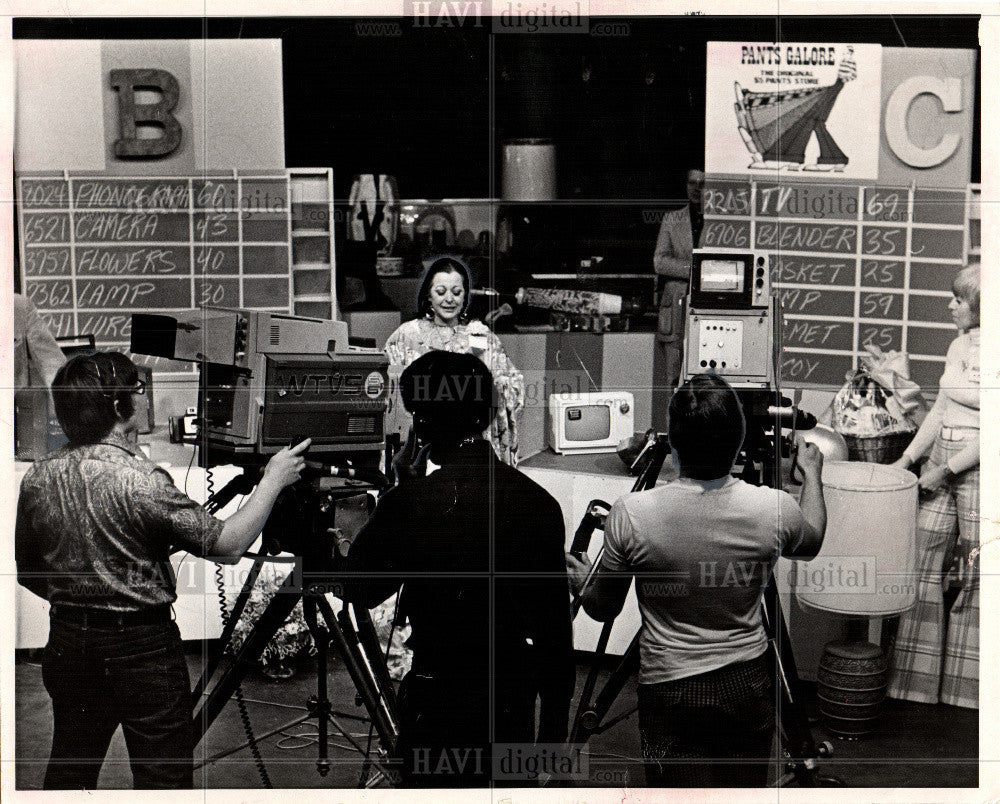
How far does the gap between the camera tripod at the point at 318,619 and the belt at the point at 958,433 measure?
183 cm

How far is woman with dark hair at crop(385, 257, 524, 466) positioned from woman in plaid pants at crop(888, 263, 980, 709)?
1.26 m

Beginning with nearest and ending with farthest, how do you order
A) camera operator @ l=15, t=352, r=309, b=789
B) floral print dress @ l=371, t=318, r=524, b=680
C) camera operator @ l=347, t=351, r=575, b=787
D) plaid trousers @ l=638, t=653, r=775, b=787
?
1. plaid trousers @ l=638, t=653, r=775, b=787
2. camera operator @ l=347, t=351, r=575, b=787
3. camera operator @ l=15, t=352, r=309, b=789
4. floral print dress @ l=371, t=318, r=524, b=680

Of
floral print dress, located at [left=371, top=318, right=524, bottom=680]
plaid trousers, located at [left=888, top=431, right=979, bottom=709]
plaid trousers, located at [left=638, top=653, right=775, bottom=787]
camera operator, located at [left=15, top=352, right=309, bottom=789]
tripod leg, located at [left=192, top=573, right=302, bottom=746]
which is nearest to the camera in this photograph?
plaid trousers, located at [left=638, top=653, right=775, bottom=787]

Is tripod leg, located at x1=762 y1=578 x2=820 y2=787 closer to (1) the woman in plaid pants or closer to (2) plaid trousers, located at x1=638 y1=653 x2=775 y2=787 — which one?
(1) the woman in plaid pants

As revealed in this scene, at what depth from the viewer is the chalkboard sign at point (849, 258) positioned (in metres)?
3.25

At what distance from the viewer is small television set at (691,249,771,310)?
308cm

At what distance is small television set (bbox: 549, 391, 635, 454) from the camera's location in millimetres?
3275

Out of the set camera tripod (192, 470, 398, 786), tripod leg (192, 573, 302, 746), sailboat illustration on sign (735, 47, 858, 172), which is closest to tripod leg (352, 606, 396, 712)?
camera tripod (192, 470, 398, 786)

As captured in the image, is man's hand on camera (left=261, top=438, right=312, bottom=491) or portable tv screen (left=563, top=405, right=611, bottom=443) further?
portable tv screen (left=563, top=405, right=611, bottom=443)

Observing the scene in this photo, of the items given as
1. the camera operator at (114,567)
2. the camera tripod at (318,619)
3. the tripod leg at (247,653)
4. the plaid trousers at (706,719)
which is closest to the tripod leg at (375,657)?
the camera tripod at (318,619)

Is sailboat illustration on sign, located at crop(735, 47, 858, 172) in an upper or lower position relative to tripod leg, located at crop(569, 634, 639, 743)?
upper

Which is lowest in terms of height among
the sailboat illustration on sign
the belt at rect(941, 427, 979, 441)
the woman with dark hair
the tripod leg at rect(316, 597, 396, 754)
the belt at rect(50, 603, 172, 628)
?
the tripod leg at rect(316, 597, 396, 754)

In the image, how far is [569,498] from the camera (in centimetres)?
330

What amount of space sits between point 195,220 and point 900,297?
226 centimetres
